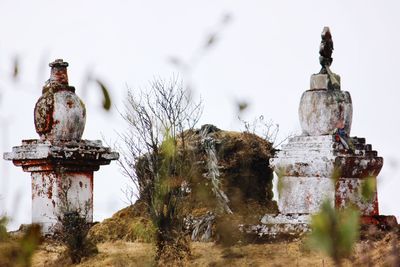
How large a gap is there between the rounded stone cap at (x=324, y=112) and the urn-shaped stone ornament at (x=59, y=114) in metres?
3.24

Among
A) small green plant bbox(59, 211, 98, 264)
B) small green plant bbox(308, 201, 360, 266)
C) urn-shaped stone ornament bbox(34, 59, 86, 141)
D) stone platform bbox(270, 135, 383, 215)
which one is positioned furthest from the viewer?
urn-shaped stone ornament bbox(34, 59, 86, 141)

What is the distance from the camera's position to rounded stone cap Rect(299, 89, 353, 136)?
9.63m

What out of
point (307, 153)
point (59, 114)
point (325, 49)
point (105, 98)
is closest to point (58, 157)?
point (59, 114)

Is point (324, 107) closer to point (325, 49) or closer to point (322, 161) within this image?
point (322, 161)

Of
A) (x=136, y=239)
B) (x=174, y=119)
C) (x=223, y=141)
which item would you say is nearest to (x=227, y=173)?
(x=223, y=141)

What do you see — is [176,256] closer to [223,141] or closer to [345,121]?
[345,121]

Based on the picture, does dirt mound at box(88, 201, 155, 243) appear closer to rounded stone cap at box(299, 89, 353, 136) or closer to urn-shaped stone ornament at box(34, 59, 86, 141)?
urn-shaped stone ornament at box(34, 59, 86, 141)

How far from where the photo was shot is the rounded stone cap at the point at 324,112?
9.63 meters

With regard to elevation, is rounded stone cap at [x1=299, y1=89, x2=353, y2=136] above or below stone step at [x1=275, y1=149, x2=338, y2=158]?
above

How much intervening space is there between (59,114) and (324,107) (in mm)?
3716

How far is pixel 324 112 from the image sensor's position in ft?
31.7

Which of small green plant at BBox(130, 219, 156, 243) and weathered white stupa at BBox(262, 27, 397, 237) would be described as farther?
small green plant at BBox(130, 219, 156, 243)

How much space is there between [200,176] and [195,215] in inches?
48.9

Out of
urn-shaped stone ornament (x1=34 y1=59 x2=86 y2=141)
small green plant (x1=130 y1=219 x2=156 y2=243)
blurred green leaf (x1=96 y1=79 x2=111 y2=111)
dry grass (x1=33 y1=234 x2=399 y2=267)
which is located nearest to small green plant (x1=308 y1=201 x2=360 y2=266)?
blurred green leaf (x1=96 y1=79 x2=111 y2=111)
